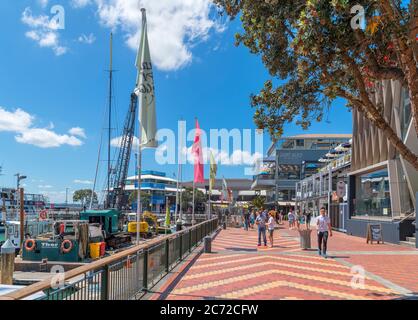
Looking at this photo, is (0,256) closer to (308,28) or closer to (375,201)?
(308,28)

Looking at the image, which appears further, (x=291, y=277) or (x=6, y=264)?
(x=6, y=264)

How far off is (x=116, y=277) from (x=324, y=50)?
5129mm

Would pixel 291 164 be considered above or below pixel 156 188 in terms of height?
above

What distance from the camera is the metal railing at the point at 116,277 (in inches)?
182

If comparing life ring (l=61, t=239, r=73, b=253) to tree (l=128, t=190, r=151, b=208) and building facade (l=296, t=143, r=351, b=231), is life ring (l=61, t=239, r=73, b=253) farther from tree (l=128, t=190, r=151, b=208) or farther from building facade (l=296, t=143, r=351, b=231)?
tree (l=128, t=190, r=151, b=208)

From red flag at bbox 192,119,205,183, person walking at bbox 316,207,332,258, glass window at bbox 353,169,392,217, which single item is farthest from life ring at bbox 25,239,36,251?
glass window at bbox 353,169,392,217

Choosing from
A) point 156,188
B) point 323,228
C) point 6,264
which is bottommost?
point 6,264

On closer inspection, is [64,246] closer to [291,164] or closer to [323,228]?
[323,228]

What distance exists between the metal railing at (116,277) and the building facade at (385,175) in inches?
486

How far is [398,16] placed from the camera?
6910 mm

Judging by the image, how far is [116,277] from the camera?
22.1 feet

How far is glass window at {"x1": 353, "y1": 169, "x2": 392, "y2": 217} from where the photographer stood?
78.1ft

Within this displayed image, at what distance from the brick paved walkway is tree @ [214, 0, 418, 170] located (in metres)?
3.28

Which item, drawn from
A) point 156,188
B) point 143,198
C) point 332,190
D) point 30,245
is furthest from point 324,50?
point 156,188
